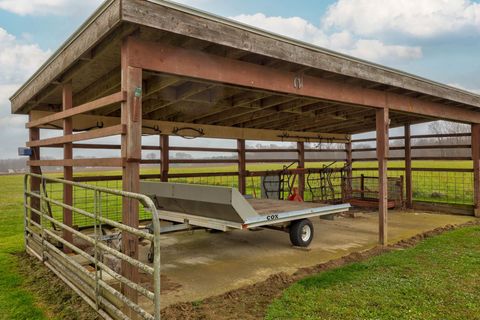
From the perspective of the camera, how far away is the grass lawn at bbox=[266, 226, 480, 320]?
324 cm

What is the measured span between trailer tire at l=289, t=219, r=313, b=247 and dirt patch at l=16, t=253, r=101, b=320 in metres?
3.39

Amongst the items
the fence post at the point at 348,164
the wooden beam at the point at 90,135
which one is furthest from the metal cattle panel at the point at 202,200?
the fence post at the point at 348,164

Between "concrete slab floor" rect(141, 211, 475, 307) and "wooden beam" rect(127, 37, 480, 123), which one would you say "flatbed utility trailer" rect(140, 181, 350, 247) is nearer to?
"concrete slab floor" rect(141, 211, 475, 307)

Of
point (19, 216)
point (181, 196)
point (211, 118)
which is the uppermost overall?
point (211, 118)

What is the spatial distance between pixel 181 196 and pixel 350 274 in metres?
2.63

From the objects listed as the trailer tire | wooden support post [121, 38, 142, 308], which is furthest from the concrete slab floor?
wooden support post [121, 38, 142, 308]

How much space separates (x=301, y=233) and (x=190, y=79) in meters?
3.37

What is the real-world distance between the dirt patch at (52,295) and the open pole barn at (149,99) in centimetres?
13

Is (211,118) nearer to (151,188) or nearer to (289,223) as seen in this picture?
(151,188)

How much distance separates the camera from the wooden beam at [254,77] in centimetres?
337

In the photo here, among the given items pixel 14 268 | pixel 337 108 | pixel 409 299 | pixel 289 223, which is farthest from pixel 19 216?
pixel 409 299

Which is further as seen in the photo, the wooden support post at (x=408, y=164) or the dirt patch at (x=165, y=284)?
the wooden support post at (x=408, y=164)

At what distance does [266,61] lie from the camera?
14.2ft

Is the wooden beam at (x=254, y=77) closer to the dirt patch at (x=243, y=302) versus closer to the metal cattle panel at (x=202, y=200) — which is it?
the metal cattle panel at (x=202, y=200)
